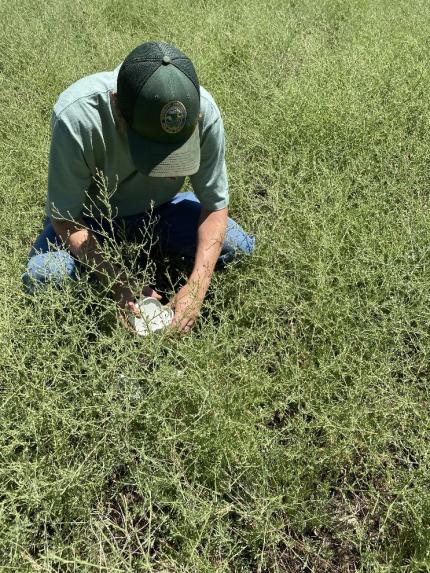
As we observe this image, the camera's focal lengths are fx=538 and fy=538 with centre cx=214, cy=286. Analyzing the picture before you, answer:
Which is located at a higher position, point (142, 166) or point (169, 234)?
point (142, 166)

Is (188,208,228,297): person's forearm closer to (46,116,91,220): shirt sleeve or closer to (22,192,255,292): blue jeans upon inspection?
(22,192,255,292): blue jeans

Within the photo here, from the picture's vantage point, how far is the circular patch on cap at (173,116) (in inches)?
53.3

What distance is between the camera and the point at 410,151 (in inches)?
96.1

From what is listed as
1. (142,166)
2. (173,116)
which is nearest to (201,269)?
(142,166)

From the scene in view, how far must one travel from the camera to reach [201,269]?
180 cm

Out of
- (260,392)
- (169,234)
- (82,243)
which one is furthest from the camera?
(169,234)

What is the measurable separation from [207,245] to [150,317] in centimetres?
34

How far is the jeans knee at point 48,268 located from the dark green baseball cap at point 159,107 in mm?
441

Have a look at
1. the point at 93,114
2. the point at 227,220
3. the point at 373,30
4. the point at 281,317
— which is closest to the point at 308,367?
the point at 281,317

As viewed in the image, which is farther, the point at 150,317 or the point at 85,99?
the point at 150,317

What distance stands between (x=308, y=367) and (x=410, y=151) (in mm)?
1315

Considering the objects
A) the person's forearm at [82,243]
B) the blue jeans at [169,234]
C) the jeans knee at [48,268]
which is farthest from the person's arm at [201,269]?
the jeans knee at [48,268]

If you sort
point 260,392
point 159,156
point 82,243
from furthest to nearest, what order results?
1. point 82,243
2. point 260,392
3. point 159,156

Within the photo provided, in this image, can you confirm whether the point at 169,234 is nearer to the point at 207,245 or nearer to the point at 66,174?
the point at 207,245
